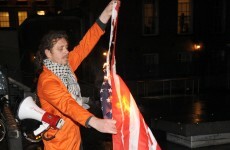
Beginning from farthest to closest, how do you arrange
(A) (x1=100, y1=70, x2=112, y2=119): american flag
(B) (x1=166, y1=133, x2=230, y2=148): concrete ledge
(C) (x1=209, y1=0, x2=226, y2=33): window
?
(C) (x1=209, y1=0, x2=226, y2=33): window, (B) (x1=166, y1=133, x2=230, y2=148): concrete ledge, (A) (x1=100, y1=70, x2=112, y2=119): american flag

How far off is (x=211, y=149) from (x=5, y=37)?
927 inches

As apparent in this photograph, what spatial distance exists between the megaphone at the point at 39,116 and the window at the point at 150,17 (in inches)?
768

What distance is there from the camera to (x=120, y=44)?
2177cm

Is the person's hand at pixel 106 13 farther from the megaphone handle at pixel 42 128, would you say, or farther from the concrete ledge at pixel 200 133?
the concrete ledge at pixel 200 133

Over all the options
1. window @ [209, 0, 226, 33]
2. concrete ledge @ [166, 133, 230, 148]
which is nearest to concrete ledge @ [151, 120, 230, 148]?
concrete ledge @ [166, 133, 230, 148]

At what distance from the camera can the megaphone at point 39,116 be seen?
340cm

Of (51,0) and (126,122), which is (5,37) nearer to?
(51,0)

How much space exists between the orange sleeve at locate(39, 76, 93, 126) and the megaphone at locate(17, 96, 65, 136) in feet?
0.46

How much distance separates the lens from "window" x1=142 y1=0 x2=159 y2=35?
22.9 m

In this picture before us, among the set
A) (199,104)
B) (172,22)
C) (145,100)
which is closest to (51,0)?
(172,22)

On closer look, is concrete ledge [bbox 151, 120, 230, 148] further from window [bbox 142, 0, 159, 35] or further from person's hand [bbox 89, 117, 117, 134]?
window [bbox 142, 0, 159, 35]

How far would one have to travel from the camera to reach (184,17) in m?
23.7

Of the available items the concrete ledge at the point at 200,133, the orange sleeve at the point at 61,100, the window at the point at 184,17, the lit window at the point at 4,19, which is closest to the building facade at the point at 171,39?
the window at the point at 184,17

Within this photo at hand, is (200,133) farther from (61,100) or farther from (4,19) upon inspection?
(4,19)
